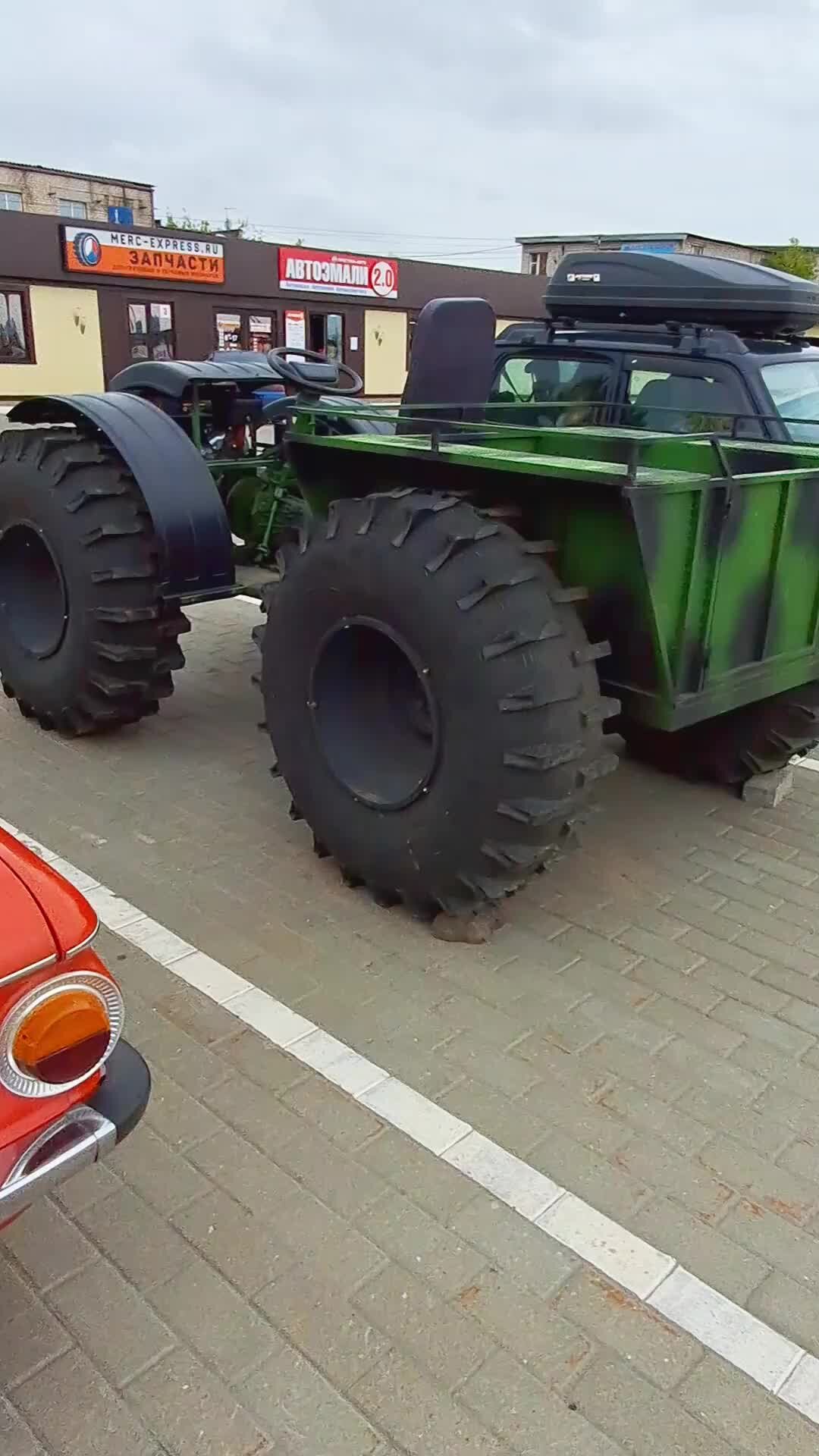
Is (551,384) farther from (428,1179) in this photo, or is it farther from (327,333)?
(327,333)

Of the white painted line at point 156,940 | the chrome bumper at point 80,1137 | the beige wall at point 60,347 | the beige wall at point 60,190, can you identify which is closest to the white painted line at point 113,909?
the white painted line at point 156,940

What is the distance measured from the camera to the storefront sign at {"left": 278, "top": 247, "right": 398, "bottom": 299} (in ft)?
80.3

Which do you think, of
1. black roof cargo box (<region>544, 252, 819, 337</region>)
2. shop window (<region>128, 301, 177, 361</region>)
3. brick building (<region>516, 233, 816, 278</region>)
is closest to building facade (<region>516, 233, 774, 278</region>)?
brick building (<region>516, 233, 816, 278</region>)

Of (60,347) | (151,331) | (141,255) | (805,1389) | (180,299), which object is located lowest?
(805,1389)

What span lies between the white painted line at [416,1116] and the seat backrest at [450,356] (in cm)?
278

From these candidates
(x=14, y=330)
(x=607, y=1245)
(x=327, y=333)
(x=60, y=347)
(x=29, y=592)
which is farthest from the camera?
(x=327, y=333)

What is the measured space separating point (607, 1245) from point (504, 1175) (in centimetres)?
27

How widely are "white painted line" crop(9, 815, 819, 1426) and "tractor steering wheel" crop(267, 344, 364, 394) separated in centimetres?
263

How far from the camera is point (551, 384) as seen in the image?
17.3 ft

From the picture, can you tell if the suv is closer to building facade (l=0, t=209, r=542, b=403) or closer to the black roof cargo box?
the black roof cargo box

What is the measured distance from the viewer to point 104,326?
855 inches

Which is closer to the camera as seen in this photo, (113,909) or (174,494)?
(113,909)

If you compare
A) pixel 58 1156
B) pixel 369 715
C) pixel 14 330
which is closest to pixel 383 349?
pixel 14 330

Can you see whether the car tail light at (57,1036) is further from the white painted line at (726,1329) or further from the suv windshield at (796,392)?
the suv windshield at (796,392)
